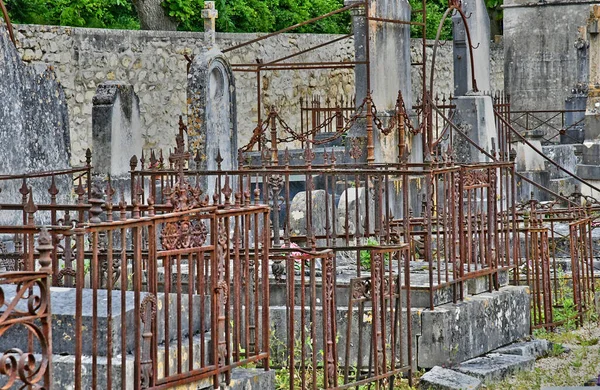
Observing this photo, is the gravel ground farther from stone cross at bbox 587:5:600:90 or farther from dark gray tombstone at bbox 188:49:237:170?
stone cross at bbox 587:5:600:90

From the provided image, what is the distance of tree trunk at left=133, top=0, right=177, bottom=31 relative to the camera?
24797 millimetres

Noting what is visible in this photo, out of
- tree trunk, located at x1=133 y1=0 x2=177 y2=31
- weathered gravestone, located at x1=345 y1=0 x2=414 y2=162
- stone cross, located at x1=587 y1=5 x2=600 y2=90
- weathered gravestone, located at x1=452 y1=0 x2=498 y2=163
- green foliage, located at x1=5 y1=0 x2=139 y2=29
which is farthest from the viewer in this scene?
tree trunk, located at x1=133 y1=0 x2=177 y2=31

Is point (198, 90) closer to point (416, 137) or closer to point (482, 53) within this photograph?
point (416, 137)

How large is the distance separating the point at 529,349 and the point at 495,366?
85 cm

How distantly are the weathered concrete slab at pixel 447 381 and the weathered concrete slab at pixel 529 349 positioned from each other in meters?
1.17

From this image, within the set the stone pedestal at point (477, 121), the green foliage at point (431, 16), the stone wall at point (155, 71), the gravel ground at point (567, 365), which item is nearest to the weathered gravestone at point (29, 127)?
the gravel ground at point (567, 365)

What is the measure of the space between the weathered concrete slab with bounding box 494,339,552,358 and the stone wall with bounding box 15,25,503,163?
38.1 feet

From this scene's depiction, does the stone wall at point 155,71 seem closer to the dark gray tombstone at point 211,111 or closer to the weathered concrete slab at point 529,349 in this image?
the dark gray tombstone at point 211,111

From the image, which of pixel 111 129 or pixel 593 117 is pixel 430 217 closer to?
pixel 111 129

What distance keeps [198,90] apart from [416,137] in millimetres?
4708

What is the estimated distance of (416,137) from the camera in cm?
1750

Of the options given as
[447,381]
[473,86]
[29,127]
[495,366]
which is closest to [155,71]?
[473,86]

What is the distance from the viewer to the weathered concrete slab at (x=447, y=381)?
8.74 m

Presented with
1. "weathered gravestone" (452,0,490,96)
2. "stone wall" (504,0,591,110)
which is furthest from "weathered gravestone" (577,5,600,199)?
"stone wall" (504,0,591,110)
